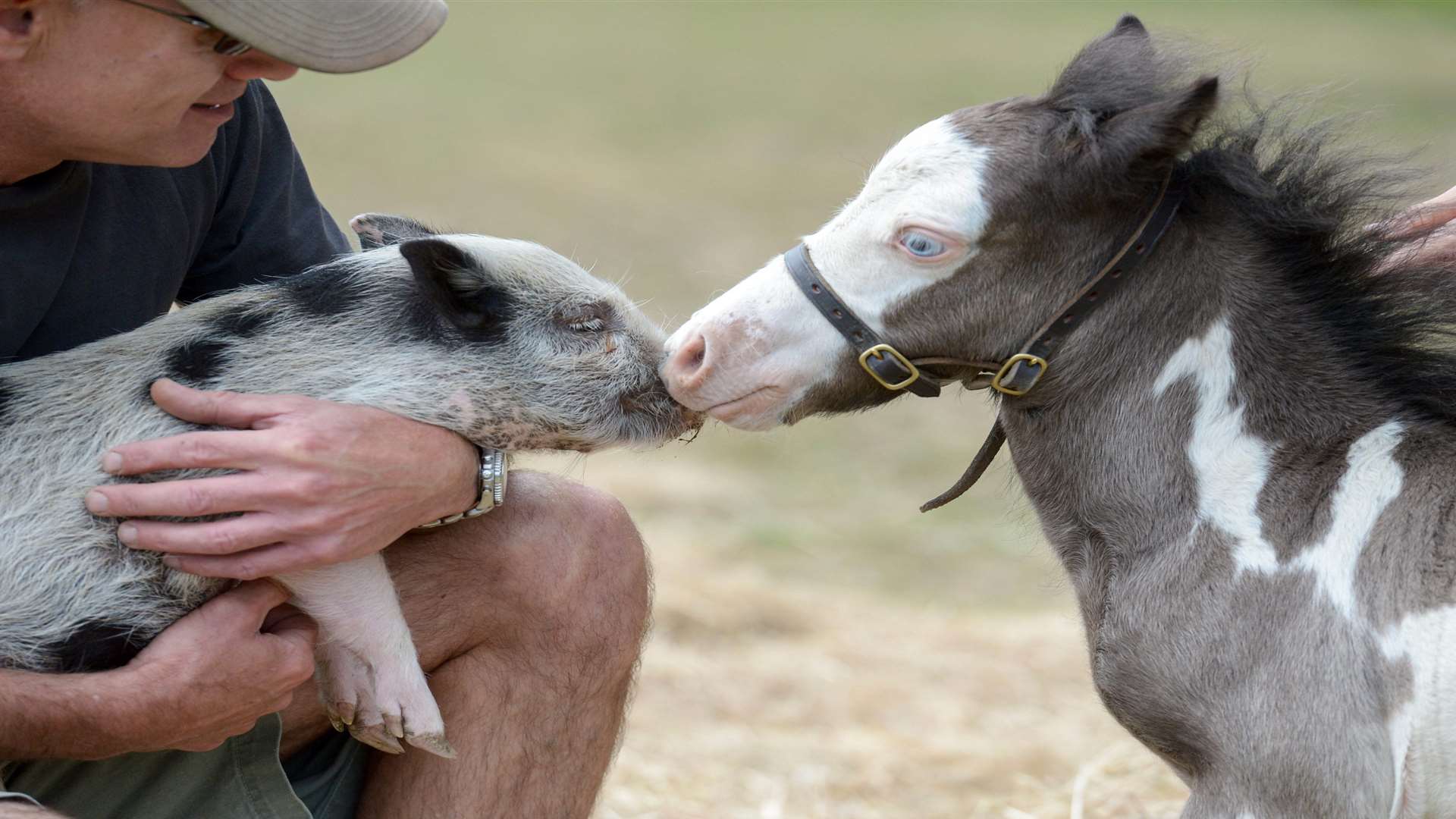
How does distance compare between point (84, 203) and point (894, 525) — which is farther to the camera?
point (894, 525)

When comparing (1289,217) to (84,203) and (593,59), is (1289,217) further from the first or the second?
(593,59)

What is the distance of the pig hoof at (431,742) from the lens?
2789mm

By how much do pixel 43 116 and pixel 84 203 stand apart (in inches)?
13.9

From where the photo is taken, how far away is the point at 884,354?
2.63 metres

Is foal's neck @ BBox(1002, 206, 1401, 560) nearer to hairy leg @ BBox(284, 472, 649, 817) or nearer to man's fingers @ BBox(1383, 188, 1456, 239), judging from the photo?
man's fingers @ BBox(1383, 188, 1456, 239)

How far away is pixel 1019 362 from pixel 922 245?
0.29 m

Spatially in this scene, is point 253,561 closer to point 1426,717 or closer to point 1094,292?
point 1094,292

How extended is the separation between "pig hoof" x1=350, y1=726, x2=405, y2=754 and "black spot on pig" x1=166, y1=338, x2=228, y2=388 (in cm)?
76

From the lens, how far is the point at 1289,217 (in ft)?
8.43

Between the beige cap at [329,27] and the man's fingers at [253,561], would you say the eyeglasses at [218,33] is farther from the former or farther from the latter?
the man's fingers at [253,561]

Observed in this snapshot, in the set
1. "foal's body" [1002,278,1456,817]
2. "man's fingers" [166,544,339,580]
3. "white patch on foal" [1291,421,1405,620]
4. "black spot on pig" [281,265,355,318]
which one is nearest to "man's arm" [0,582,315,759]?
"man's fingers" [166,544,339,580]

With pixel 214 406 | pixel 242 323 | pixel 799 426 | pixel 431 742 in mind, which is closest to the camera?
pixel 214 406

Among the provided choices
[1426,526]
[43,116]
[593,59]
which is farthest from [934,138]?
[593,59]

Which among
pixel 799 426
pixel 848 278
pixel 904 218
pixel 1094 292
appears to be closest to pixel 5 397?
pixel 848 278
